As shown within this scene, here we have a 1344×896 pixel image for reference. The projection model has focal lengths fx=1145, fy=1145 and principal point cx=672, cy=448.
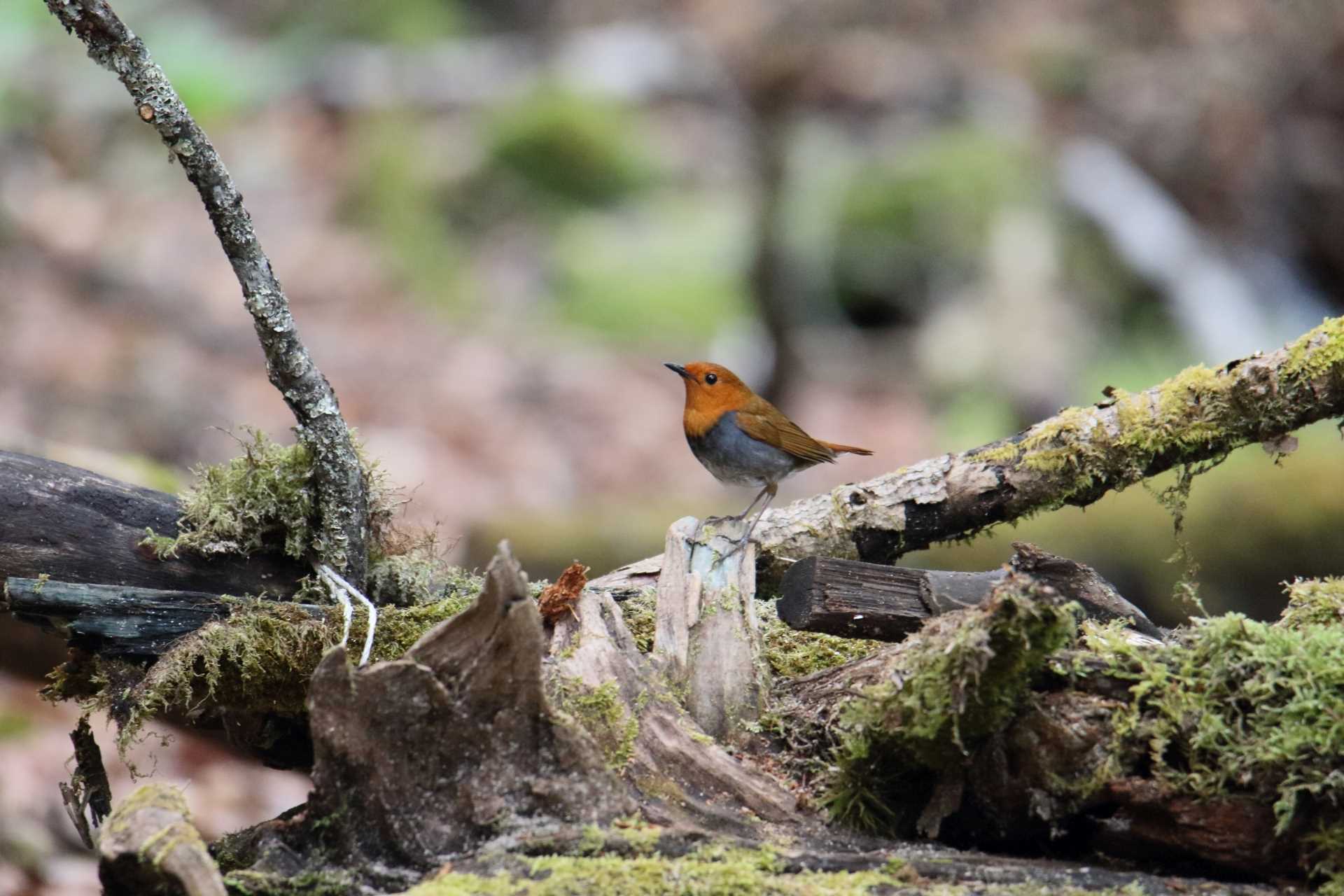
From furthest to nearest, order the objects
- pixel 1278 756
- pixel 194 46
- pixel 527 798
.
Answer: pixel 194 46, pixel 527 798, pixel 1278 756

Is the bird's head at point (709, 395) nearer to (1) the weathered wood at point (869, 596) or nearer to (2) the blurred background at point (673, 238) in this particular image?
(1) the weathered wood at point (869, 596)

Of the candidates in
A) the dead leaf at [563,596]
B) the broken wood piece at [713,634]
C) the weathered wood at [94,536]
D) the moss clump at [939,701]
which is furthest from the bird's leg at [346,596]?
the moss clump at [939,701]

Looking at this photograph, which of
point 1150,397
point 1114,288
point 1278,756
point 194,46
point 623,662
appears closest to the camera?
point 1278,756

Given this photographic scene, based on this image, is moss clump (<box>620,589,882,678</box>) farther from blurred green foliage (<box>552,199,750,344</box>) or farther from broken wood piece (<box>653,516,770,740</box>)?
blurred green foliage (<box>552,199,750,344</box>)

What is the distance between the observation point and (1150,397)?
2.99 m

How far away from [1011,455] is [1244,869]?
1232mm

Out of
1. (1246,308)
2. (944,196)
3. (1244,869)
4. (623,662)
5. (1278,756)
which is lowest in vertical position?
(1244,869)

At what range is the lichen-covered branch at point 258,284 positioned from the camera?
95.5 inches

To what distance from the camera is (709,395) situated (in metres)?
4.37

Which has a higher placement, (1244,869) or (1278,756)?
(1278,756)

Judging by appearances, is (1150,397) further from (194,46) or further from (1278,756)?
(194,46)

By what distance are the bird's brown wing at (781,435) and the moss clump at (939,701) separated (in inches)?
75.0

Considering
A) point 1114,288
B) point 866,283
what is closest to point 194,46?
point 866,283

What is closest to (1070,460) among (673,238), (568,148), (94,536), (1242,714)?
(1242,714)
